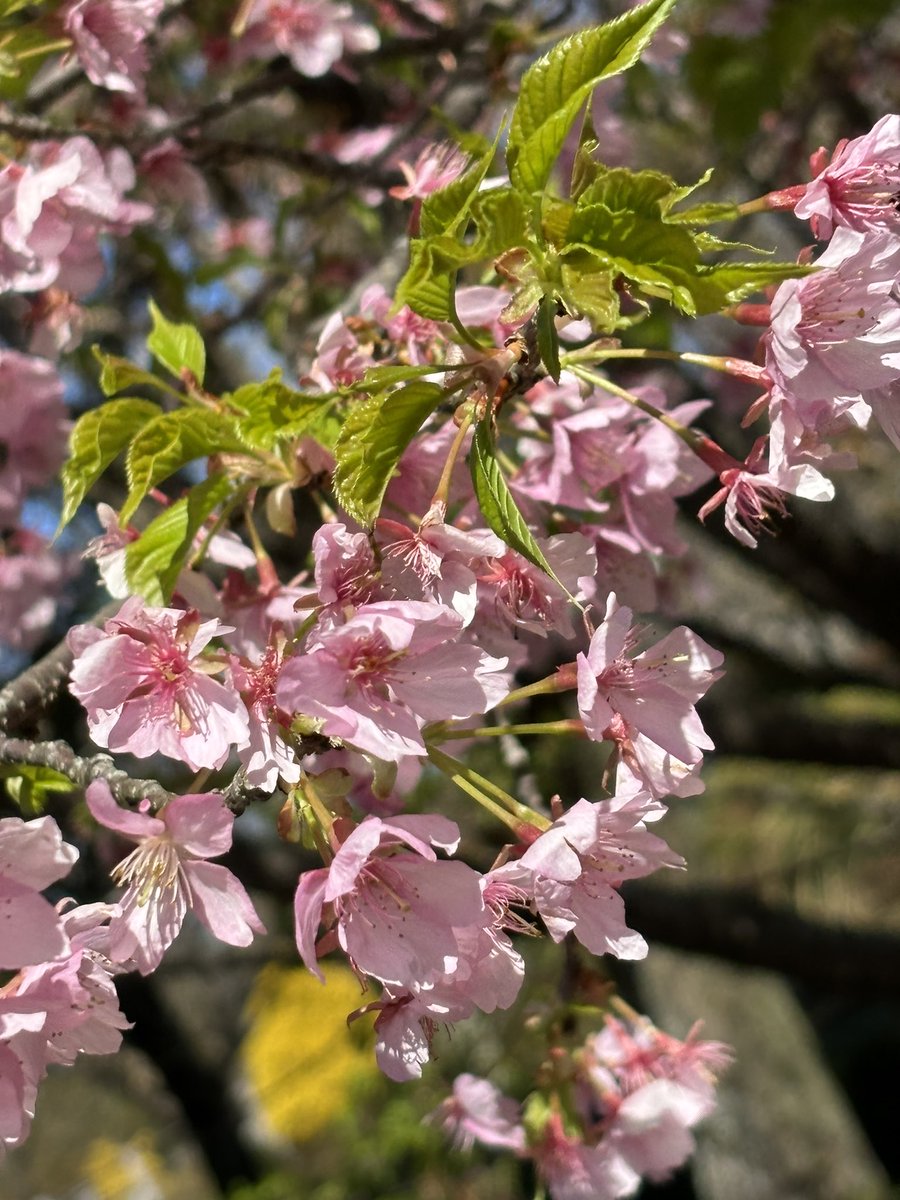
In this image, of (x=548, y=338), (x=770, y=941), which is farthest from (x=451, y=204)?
(x=770, y=941)

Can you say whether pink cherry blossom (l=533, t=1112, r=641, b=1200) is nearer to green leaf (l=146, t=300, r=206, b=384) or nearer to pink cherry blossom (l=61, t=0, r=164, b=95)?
green leaf (l=146, t=300, r=206, b=384)

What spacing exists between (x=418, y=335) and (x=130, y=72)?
76 cm

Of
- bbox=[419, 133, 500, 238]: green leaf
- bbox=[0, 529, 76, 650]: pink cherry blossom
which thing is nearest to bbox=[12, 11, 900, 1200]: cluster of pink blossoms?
bbox=[419, 133, 500, 238]: green leaf

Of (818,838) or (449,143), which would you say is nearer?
(449,143)

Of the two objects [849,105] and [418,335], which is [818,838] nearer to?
[849,105]

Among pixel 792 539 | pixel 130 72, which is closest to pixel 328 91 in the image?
pixel 130 72

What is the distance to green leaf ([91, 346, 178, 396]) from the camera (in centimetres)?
111

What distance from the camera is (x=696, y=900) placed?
2.63 metres

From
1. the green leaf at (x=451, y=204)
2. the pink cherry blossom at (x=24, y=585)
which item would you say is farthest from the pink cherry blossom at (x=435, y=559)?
the pink cherry blossom at (x=24, y=585)

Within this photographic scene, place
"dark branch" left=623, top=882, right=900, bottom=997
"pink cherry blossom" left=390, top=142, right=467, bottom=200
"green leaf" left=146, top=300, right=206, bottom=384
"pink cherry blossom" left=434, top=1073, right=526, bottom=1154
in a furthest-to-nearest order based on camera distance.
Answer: "dark branch" left=623, top=882, right=900, bottom=997
"pink cherry blossom" left=434, top=1073, right=526, bottom=1154
"pink cherry blossom" left=390, top=142, right=467, bottom=200
"green leaf" left=146, top=300, right=206, bottom=384

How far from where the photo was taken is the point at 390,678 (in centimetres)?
88

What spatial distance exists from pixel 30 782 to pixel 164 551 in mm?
284

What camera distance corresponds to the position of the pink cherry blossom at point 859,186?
37.1 inches

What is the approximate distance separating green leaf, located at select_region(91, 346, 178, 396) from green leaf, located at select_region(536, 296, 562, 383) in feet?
1.37
